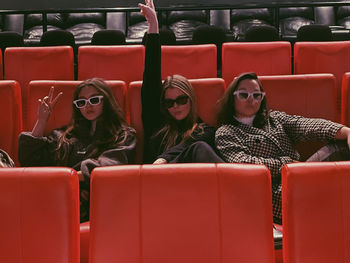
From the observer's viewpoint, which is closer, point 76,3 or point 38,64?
point 38,64

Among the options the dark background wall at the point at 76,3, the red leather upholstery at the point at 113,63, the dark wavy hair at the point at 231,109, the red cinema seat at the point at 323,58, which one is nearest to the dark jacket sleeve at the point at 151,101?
the dark wavy hair at the point at 231,109

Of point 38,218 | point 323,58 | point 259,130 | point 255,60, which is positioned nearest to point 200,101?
point 259,130

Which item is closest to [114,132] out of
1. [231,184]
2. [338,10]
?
[231,184]

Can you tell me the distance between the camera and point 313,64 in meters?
1.05

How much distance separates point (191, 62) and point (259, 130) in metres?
0.33

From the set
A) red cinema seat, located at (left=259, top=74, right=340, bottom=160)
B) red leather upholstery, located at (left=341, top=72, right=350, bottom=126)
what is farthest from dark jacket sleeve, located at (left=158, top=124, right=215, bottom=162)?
red leather upholstery, located at (left=341, top=72, right=350, bottom=126)

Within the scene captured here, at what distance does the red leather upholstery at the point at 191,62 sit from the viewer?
104cm

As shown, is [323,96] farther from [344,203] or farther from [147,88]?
[344,203]

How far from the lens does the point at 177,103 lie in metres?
0.80

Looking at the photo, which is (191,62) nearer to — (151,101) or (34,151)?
(151,101)

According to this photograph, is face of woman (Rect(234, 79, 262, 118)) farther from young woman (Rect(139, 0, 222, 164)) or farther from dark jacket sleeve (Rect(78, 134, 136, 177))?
dark jacket sleeve (Rect(78, 134, 136, 177))

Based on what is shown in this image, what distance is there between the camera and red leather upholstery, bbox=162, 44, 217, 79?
3.43 feet

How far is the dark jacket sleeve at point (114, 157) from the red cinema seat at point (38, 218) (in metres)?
0.27

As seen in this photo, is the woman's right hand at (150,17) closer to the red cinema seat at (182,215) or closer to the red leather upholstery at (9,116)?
the red leather upholstery at (9,116)
